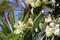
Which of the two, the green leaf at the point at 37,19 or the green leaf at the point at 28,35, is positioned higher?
the green leaf at the point at 37,19

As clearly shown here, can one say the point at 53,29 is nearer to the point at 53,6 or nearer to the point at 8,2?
the point at 53,6

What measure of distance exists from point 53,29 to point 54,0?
15 cm

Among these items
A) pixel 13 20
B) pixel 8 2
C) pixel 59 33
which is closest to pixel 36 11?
pixel 59 33

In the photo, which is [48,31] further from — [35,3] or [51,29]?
[35,3]

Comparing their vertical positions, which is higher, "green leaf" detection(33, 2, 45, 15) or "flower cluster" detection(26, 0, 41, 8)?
"flower cluster" detection(26, 0, 41, 8)

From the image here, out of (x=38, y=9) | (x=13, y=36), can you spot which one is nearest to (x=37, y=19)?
(x=38, y=9)

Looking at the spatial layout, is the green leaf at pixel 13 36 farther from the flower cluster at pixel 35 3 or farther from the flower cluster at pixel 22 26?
the flower cluster at pixel 35 3

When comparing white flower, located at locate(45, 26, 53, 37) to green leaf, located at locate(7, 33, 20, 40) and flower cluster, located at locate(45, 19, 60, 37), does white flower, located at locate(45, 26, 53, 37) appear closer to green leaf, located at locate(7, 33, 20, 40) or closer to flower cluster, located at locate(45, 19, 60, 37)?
flower cluster, located at locate(45, 19, 60, 37)

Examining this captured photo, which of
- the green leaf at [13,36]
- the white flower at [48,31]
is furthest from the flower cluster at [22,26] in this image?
the white flower at [48,31]

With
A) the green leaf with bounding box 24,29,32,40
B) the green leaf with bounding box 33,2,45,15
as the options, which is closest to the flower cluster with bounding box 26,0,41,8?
the green leaf with bounding box 33,2,45,15

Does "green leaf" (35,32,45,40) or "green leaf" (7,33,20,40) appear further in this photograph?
"green leaf" (7,33,20,40)

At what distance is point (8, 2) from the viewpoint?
1.96m

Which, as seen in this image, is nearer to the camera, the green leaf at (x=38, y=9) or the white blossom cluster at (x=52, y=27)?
the white blossom cluster at (x=52, y=27)

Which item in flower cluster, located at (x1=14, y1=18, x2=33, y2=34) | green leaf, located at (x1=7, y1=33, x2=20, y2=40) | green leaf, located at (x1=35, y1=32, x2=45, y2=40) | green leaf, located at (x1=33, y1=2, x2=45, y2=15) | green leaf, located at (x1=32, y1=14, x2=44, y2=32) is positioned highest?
green leaf, located at (x1=33, y1=2, x2=45, y2=15)
